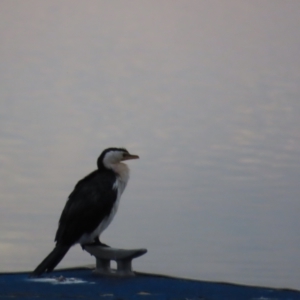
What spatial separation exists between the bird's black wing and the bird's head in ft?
0.42

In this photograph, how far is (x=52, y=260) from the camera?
434 centimetres

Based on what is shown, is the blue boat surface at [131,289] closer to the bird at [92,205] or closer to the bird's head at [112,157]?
the bird at [92,205]

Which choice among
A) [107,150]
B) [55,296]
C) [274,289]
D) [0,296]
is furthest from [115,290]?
[107,150]

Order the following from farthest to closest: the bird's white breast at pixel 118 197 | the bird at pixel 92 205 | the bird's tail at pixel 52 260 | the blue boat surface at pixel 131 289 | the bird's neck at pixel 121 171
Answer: the bird's neck at pixel 121 171 → the bird's white breast at pixel 118 197 → the bird at pixel 92 205 → the bird's tail at pixel 52 260 → the blue boat surface at pixel 131 289

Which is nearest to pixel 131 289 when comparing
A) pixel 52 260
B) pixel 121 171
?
pixel 52 260

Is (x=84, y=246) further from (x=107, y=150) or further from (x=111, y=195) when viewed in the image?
(x=107, y=150)

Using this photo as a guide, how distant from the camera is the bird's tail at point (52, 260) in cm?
425

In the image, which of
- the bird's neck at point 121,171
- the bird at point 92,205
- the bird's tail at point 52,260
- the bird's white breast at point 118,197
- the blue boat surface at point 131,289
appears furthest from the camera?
the bird's neck at point 121,171

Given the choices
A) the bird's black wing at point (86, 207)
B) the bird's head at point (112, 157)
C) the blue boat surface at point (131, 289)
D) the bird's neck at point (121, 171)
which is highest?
the bird's head at point (112, 157)

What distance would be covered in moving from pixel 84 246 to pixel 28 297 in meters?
0.95

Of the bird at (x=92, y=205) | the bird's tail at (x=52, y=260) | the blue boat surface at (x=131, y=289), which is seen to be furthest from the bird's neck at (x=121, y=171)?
the blue boat surface at (x=131, y=289)

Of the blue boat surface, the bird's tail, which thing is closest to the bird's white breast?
the bird's tail

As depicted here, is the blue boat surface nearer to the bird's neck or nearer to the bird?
the bird

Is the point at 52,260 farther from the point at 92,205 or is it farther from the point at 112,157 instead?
the point at 112,157
